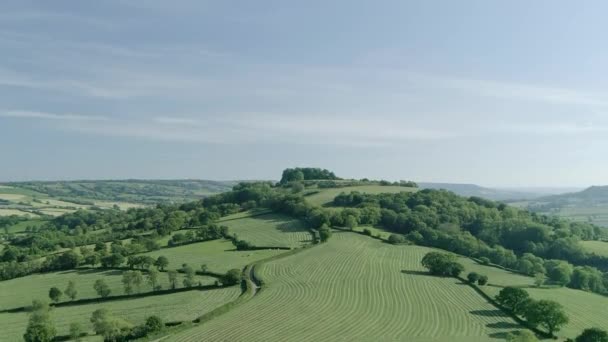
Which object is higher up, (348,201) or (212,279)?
(348,201)

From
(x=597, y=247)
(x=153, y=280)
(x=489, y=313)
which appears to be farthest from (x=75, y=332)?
(x=597, y=247)

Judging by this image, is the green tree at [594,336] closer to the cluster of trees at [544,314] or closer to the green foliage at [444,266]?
the cluster of trees at [544,314]

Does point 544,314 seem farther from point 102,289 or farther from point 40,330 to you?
point 102,289

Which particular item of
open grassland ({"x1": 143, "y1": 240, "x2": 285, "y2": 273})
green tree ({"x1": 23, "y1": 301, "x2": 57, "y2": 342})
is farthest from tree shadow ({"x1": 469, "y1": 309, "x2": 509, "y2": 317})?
green tree ({"x1": 23, "y1": 301, "x2": 57, "y2": 342})

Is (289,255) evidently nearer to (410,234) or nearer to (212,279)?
(212,279)

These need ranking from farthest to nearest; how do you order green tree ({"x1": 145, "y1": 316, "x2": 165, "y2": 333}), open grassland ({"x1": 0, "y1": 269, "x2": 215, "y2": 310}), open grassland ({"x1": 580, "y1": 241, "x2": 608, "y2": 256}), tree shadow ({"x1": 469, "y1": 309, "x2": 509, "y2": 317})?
open grassland ({"x1": 580, "y1": 241, "x2": 608, "y2": 256}), open grassland ({"x1": 0, "y1": 269, "x2": 215, "y2": 310}), tree shadow ({"x1": 469, "y1": 309, "x2": 509, "y2": 317}), green tree ({"x1": 145, "y1": 316, "x2": 165, "y2": 333})

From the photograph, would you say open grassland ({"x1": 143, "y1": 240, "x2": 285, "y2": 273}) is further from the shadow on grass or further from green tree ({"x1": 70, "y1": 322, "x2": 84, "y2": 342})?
the shadow on grass

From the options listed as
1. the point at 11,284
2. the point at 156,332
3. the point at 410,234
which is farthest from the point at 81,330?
the point at 410,234
